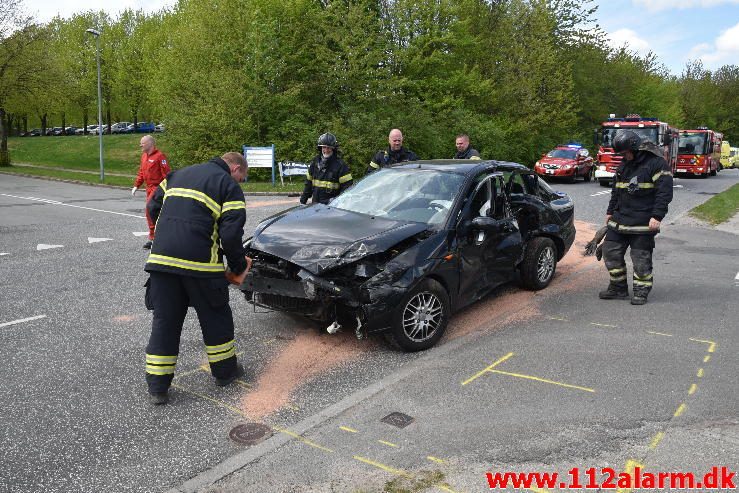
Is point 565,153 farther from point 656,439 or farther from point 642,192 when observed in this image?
point 656,439

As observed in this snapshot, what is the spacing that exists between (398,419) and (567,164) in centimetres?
2295

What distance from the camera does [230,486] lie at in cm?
308

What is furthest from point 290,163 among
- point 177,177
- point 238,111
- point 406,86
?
point 177,177

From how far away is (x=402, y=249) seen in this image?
4836 millimetres

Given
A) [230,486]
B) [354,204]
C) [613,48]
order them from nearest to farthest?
[230,486] → [354,204] → [613,48]

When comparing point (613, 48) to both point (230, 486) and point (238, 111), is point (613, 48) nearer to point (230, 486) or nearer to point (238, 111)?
point (238, 111)

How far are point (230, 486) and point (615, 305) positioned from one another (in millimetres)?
4850

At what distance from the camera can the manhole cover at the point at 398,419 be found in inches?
146

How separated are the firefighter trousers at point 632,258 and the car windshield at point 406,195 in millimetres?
2087

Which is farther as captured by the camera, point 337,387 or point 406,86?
point 406,86

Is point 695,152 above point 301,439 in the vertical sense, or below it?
above

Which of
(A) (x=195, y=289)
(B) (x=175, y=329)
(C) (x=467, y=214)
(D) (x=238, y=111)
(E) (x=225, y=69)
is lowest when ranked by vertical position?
(B) (x=175, y=329)

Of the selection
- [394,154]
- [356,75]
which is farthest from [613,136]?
[394,154]

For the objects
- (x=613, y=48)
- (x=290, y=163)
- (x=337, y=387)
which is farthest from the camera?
(x=613, y=48)
